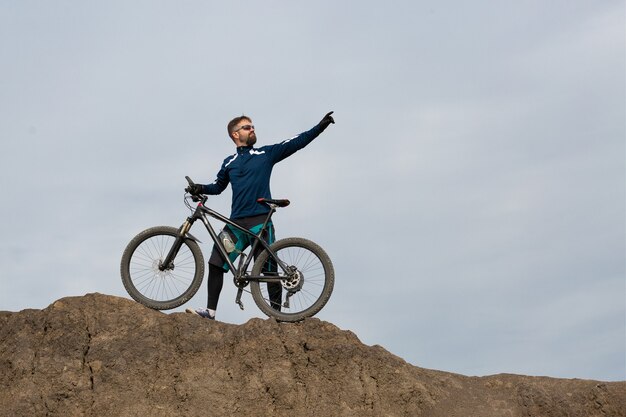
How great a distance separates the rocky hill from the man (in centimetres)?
51

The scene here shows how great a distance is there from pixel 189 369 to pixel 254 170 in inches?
104

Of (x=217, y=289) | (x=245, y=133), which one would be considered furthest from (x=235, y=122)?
(x=217, y=289)

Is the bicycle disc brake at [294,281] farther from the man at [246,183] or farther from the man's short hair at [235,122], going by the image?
the man's short hair at [235,122]

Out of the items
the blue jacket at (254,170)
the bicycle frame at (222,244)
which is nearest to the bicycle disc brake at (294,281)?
the bicycle frame at (222,244)

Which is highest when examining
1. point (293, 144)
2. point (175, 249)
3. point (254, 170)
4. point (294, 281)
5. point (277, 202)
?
point (293, 144)

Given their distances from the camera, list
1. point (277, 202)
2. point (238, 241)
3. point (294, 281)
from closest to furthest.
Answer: point (294, 281) < point (277, 202) < point (238, 241)

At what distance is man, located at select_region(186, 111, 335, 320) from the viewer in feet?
39.4

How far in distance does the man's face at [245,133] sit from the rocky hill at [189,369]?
7.81ft

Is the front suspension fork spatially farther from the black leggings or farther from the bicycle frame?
the black leggings

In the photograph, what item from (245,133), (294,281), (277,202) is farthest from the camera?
(245,133)

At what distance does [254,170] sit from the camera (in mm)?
12250

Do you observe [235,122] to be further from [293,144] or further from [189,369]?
[189,369]

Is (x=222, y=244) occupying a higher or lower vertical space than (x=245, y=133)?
lower

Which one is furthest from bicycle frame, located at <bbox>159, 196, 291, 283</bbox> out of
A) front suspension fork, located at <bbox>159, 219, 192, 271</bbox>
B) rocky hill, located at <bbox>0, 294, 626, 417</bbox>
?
rocky hill, located at <bbox>0, 294, 626, 417</bbox>
